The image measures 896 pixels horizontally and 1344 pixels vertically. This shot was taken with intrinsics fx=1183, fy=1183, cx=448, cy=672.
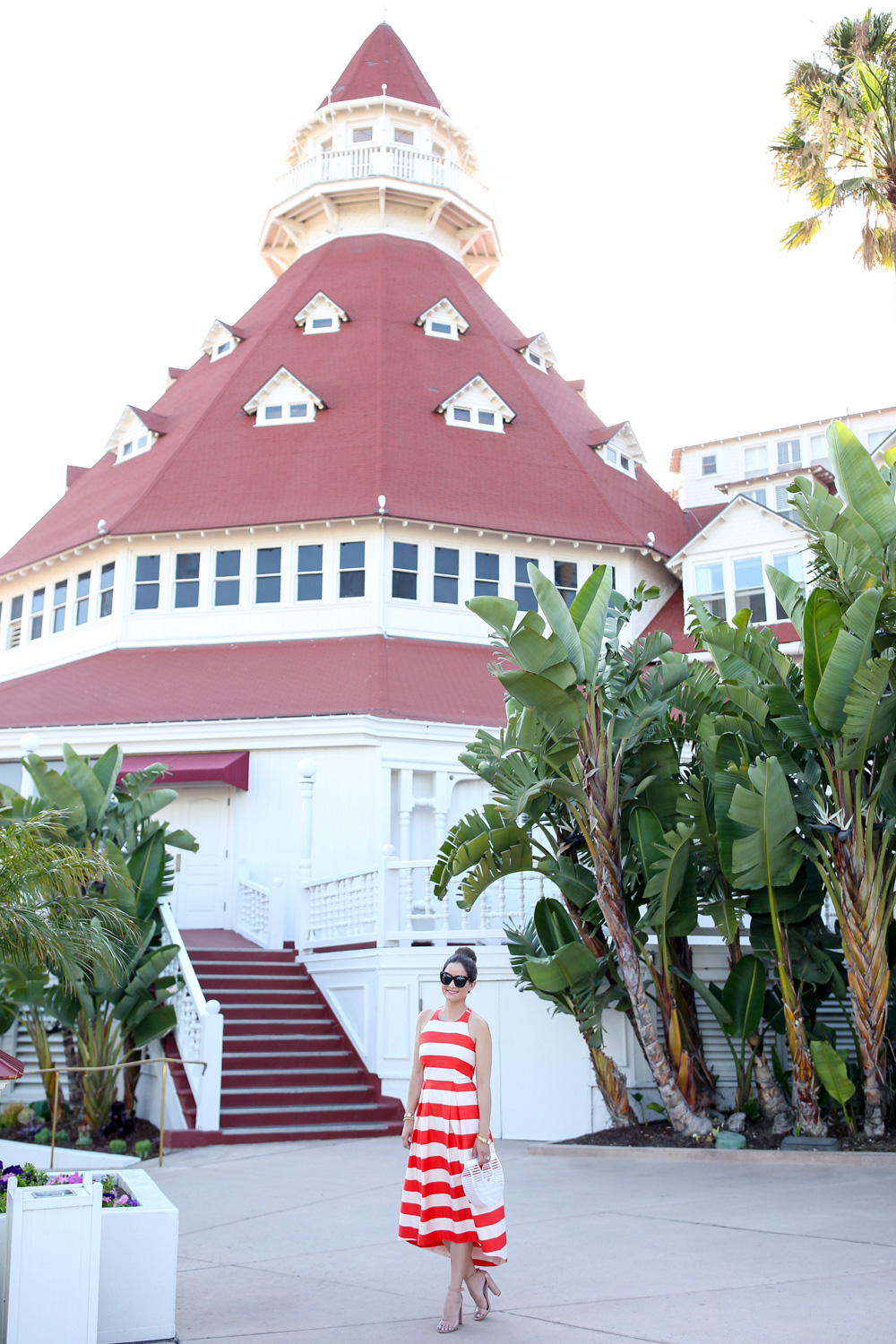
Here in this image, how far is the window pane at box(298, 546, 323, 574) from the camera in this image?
24.5 m

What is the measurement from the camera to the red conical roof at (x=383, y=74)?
3581cm

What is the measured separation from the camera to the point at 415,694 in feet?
71.4

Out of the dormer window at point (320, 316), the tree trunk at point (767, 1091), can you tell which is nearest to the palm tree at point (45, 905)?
the tree trunk at point (767, 1091)

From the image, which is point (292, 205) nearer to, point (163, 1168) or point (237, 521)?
point (237, 521)

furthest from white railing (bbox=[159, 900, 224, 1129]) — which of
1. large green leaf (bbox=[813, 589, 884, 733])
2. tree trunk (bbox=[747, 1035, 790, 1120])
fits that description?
large green leaf (bbox=[813, 589, 884, 733])

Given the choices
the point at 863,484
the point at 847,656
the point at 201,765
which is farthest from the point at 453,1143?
the point at 201,765

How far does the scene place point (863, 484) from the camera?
10867mm

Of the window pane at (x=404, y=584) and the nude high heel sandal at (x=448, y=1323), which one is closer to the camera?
the nude high heel sandal at (x=448, y=1323)

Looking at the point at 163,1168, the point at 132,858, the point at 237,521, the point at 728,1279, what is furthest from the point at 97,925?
the point at 237,521

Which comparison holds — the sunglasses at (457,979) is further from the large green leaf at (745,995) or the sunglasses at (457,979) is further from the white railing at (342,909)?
the white railing at (342,909)

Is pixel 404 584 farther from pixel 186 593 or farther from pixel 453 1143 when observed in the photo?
pixel 453 1143

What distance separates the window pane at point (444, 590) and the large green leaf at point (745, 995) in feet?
46.5

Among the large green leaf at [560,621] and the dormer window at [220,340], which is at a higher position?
the dormer window at [220,340]

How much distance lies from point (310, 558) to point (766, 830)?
1572 cm
